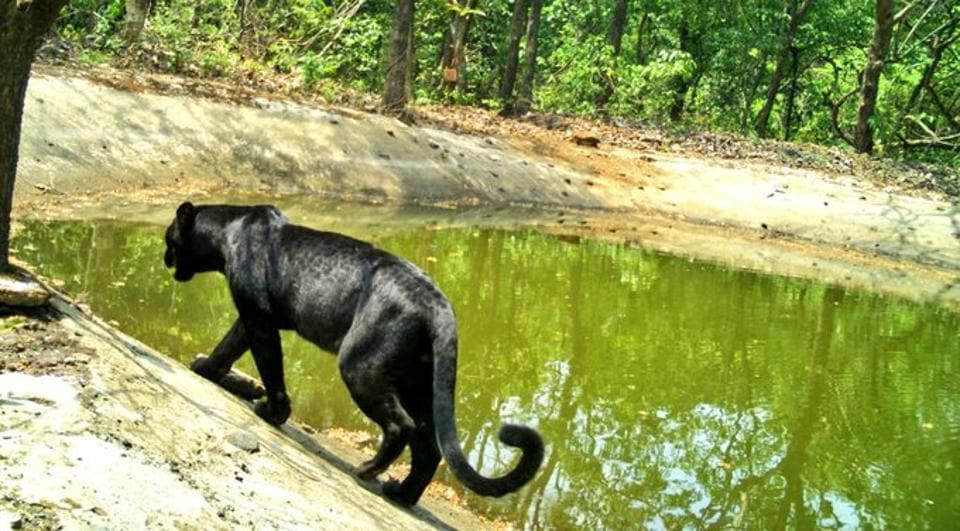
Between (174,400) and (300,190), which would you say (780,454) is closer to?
(174,400)

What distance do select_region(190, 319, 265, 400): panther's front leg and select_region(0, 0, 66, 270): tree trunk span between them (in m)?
1.39

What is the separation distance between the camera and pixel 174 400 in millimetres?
4688

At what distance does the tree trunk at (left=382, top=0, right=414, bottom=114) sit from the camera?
17844 mm

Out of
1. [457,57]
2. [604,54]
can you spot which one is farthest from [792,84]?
[457,57]

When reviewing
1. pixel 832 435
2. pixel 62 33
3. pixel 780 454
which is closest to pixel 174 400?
pixel 780 454

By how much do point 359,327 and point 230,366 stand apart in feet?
4.53

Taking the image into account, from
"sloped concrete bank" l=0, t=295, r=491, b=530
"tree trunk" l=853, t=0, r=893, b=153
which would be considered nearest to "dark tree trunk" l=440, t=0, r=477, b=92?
"tree trunk" l=853, t=0, r=893, b=153

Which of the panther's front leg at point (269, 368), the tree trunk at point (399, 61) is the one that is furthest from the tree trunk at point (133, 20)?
the panther's front leg at point (269, 368)

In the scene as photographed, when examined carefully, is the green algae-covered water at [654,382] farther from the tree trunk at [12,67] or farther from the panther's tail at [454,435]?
the tree trunk at [12,67]

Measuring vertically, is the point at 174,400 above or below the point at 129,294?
above

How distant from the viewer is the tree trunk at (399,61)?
17844 mm

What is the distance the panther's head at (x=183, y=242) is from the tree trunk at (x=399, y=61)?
11914 millimetres

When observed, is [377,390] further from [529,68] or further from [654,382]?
[529,68]

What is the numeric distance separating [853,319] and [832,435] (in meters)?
4.64
